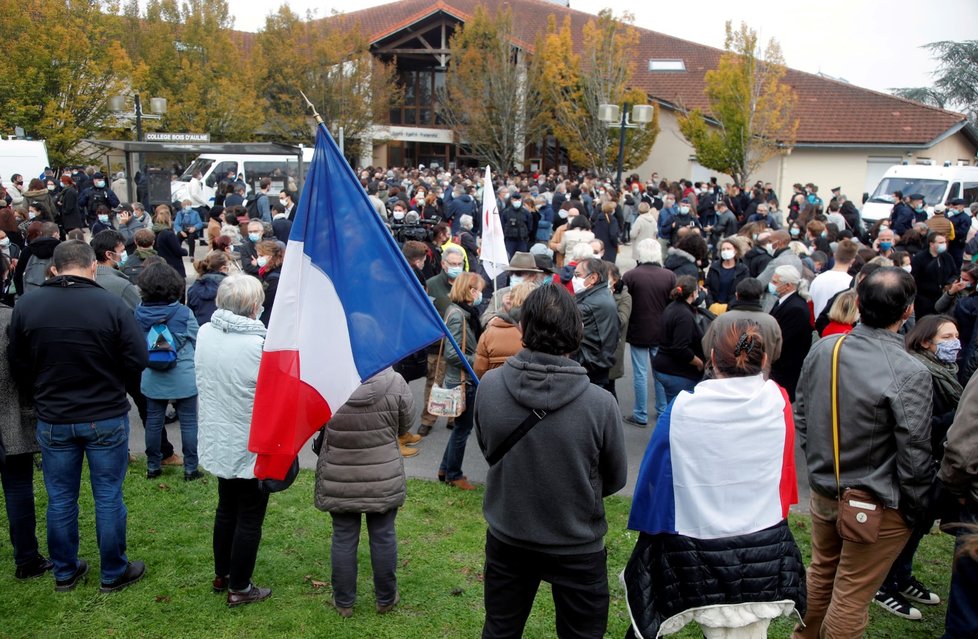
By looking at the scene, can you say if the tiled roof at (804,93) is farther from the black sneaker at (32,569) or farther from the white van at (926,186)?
the black sneaker at (32,569)

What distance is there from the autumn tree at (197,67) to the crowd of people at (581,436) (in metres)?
Answer: 23.6

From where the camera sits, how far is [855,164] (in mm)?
31312

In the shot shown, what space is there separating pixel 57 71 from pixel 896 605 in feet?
77.0

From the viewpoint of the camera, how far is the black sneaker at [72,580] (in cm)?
452

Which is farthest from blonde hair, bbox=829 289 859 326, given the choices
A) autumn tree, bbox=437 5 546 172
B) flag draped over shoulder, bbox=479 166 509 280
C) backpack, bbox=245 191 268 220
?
autumn tree, bbox=437 5 546 172

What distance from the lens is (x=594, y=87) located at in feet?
93.0

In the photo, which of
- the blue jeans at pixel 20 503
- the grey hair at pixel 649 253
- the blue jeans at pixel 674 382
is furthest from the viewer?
the grey hair at pixel 649 253

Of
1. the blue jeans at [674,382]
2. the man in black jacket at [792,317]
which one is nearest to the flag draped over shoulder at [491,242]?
the blue jeans at [674,382]

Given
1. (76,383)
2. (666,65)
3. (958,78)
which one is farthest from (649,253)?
(958,78)

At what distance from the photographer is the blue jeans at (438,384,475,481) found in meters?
6.14

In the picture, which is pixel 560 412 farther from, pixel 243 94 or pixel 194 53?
pixel 194 53

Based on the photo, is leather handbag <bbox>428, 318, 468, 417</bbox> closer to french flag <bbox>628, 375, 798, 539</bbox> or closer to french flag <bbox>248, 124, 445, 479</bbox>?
french flag <bbox>248, 124, 445, 479</bbox>

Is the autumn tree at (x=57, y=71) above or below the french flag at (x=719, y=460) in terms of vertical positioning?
above

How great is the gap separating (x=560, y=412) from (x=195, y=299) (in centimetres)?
517
